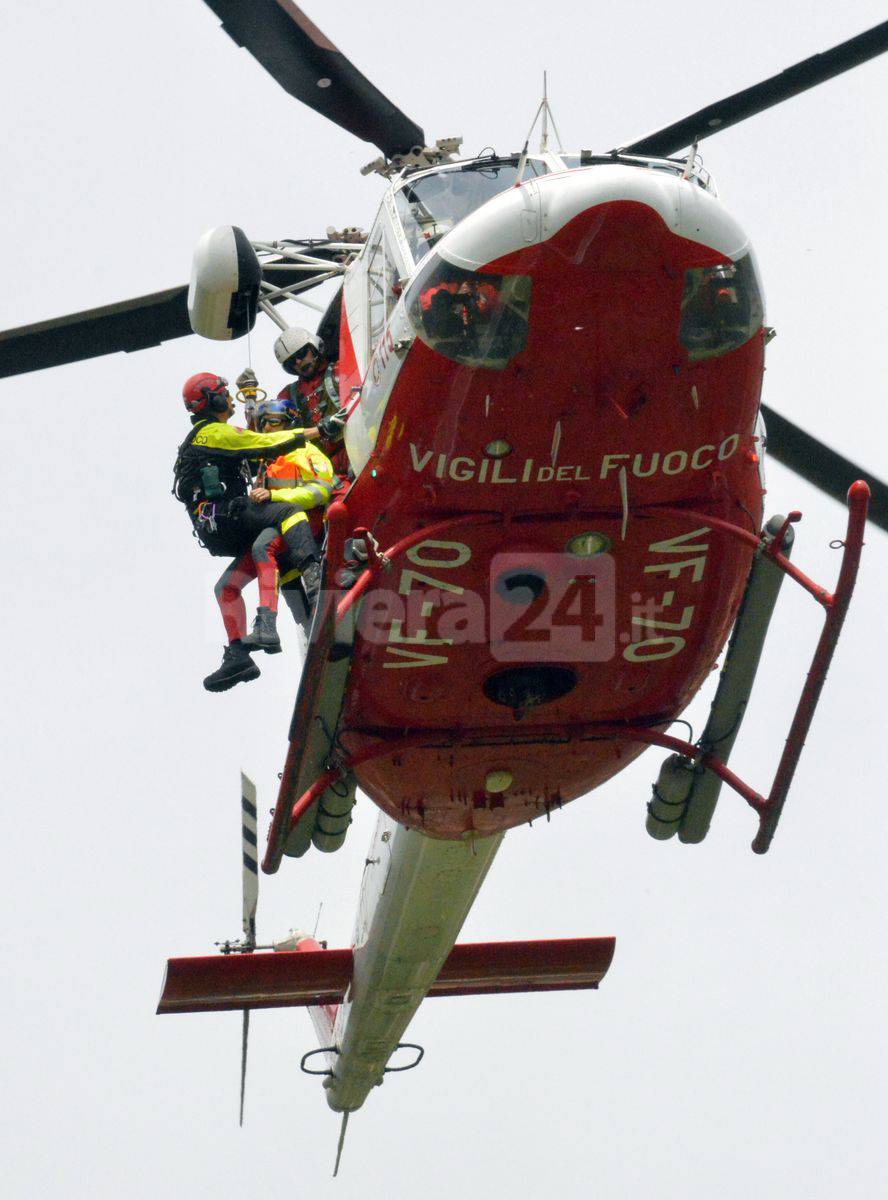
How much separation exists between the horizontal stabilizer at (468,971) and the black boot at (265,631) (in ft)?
12.0

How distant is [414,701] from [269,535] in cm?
157

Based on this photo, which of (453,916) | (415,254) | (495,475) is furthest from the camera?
(453,916)

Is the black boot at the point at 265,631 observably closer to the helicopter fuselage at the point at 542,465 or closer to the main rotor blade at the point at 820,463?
the helicopter fuselage at the point at 542,465

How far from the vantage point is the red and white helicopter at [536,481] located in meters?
8.05

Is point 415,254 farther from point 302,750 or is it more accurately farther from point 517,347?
point 302,750

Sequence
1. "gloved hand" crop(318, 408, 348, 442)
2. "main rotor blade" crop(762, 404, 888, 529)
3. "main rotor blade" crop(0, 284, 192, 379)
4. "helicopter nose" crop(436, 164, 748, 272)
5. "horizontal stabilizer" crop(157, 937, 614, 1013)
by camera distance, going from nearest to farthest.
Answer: "helicopter nose" crop(436, 164, 748, 272) → "gloved hand" crop(318, 408, 348, 442) → "main rotor blade" crop(762, 404, 888, 529) → "main rotor blade" crop(0, 284, 192, 379) → "horizontal stabilizer" crop(157, 937, 614, 1013)

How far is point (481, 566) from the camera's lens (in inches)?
352

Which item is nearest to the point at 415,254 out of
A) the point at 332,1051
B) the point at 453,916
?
the point at 453,916

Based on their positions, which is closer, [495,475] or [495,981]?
[495,475]

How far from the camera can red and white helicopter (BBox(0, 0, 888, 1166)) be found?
26.4 feet

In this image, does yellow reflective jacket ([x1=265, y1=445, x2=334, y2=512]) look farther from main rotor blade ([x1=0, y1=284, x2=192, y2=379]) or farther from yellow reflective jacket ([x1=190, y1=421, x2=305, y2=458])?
main rotor blade ([x1=0, y1=284, x2=192, y2=379])

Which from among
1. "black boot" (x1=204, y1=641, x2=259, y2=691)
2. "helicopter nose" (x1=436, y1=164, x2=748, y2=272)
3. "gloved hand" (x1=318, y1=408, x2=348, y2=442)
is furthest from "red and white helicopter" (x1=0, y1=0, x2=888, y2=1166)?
"black boot" (x1=204, y1=641, x2=259, y2=691)

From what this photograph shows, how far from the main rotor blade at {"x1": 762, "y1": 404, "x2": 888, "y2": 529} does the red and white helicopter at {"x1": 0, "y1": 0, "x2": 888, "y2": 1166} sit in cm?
2

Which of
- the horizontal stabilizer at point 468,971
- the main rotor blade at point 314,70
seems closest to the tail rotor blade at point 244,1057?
the horizontal stabilizer at point 468,971
